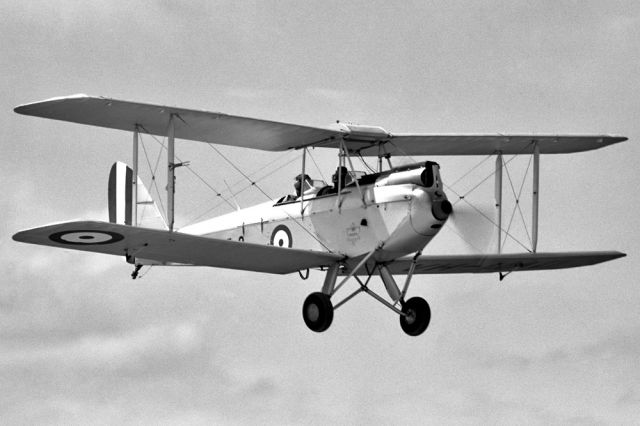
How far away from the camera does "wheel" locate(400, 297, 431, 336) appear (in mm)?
19734

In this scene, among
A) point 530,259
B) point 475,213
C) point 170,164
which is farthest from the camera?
point 530,259

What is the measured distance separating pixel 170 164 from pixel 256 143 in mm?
2126

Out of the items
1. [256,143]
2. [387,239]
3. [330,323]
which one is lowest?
[330,323]

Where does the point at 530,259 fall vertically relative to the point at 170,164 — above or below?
below

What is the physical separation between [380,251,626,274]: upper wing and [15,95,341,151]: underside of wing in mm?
2648

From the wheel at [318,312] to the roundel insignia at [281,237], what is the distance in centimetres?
114

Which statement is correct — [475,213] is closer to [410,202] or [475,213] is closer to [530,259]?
[410,202]

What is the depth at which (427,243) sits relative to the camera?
19.1 metres

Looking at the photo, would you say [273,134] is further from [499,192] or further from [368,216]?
[499,192]

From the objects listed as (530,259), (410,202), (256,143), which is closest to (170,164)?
(256,143)

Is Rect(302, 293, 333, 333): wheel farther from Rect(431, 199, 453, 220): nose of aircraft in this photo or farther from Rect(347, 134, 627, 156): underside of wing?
Rect(347, 134, 627, 156): underside of wing

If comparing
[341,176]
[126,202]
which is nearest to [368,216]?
[341,176]

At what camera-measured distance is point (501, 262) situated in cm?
2175

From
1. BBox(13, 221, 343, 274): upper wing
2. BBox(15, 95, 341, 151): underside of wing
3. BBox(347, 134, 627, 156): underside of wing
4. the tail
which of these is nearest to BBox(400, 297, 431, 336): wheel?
BBox(13, 221, 343, 274): upper wing
